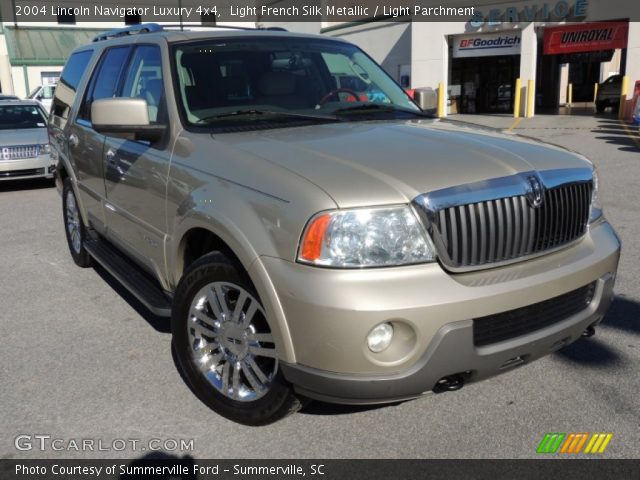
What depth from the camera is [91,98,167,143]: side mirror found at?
11.0 feet

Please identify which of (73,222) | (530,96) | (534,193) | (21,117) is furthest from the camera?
(530,96)

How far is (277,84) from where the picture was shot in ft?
12.7

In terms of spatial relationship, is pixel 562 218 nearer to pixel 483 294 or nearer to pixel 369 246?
pixel 483 294

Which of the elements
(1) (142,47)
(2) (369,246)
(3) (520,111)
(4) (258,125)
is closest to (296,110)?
(4) (258,125)

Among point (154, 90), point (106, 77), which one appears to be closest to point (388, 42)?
point (106, 77)

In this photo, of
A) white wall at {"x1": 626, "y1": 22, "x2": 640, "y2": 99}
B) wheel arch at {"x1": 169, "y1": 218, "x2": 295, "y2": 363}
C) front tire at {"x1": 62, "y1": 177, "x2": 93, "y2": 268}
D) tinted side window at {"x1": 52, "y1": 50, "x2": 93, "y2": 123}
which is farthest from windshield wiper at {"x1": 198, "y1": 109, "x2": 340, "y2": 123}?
white wall at {"x1": 626, "y1": 22, "x2": 640, "y2": 99}

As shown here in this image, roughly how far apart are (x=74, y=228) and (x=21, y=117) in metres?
7.53

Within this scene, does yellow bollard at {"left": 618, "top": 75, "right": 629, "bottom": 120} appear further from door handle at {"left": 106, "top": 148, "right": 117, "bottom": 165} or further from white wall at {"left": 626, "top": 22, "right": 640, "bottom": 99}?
door handle at {"left": 106, "top": 148, "right": 117, "bottom": 165}

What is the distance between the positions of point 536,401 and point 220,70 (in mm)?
2641

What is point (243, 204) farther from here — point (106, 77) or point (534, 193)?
point (106, 77)

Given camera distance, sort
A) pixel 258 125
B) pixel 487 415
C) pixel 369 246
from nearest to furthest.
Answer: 1. pixel 369 246
2. pixel 487 415
3. pixel 258 125

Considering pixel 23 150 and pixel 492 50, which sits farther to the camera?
pixel 492 50

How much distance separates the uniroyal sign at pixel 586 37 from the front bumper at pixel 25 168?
65.9 feet

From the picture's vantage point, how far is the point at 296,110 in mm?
3764
